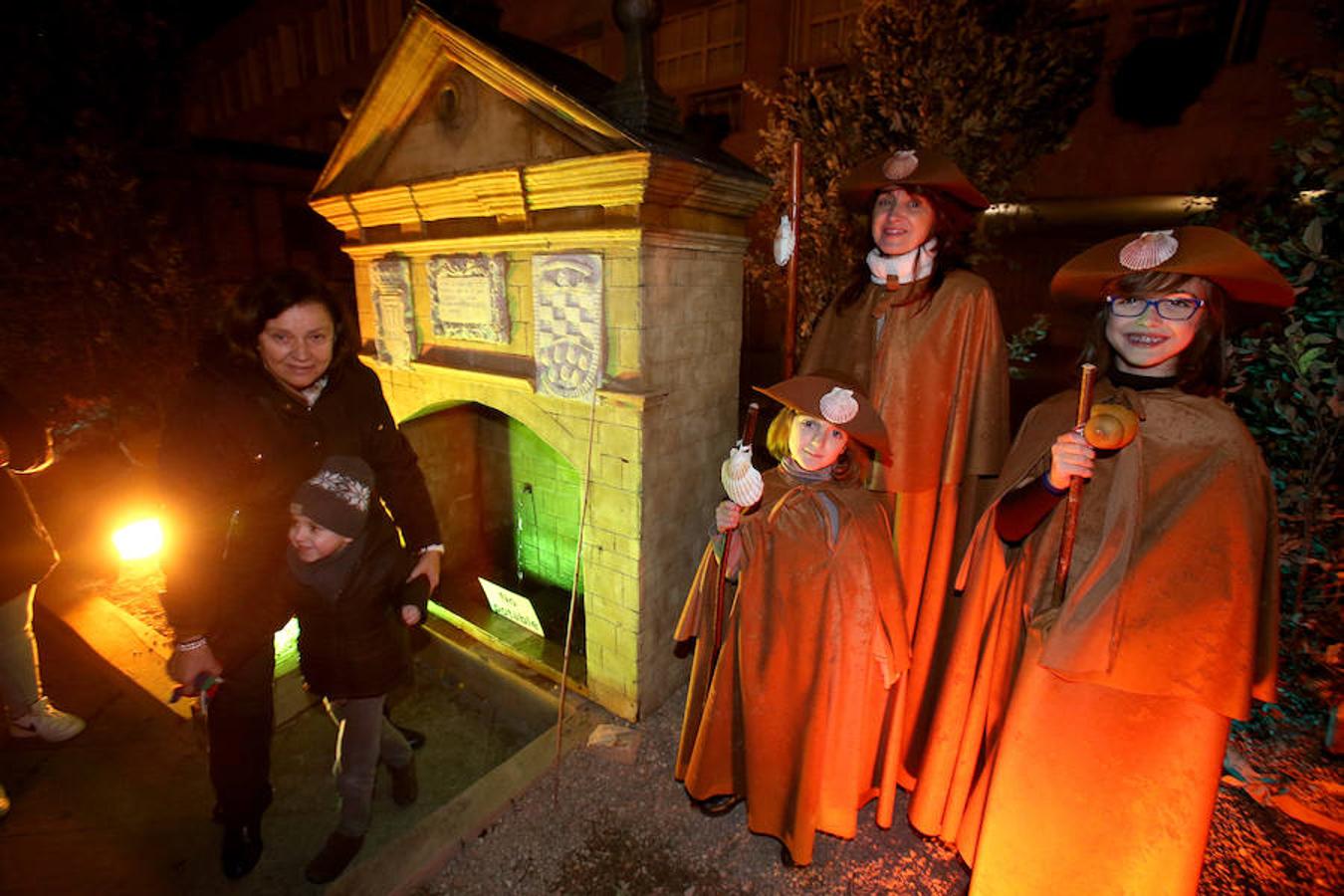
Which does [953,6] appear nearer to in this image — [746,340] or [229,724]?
[229,724]

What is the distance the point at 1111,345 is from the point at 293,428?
3581mm

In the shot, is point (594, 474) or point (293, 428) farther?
point (594, 474)

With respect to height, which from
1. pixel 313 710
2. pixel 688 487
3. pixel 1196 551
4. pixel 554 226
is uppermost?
pixel 554 226

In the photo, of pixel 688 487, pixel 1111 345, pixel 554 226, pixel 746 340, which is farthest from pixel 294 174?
pixel 1111 345

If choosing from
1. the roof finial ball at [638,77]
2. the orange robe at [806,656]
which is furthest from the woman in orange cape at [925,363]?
the roof finial ball at [638,77]

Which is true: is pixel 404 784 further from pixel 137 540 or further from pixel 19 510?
pixel 137 540

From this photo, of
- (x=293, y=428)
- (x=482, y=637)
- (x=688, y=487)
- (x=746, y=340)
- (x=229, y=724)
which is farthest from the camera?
(x=746, y=340)

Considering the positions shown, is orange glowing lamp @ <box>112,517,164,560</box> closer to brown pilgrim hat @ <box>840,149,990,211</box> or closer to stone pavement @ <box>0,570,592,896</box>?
stone pavement @ <box>0,570,592,896</box>

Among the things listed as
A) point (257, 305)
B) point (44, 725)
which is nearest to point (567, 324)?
point (257, 305)

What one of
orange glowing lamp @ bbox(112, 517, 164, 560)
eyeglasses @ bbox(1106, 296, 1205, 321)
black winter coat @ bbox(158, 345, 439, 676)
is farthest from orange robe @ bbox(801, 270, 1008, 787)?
orange glowing lamp @ bbox(112, 517, 164, 560)

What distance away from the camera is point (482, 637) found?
5059 mm

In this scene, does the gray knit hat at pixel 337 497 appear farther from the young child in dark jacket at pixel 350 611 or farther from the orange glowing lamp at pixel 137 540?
the orange glowing lamp at pixel 137 540

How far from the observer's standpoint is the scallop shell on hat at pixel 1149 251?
2014 mm

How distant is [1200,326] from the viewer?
2.06m
